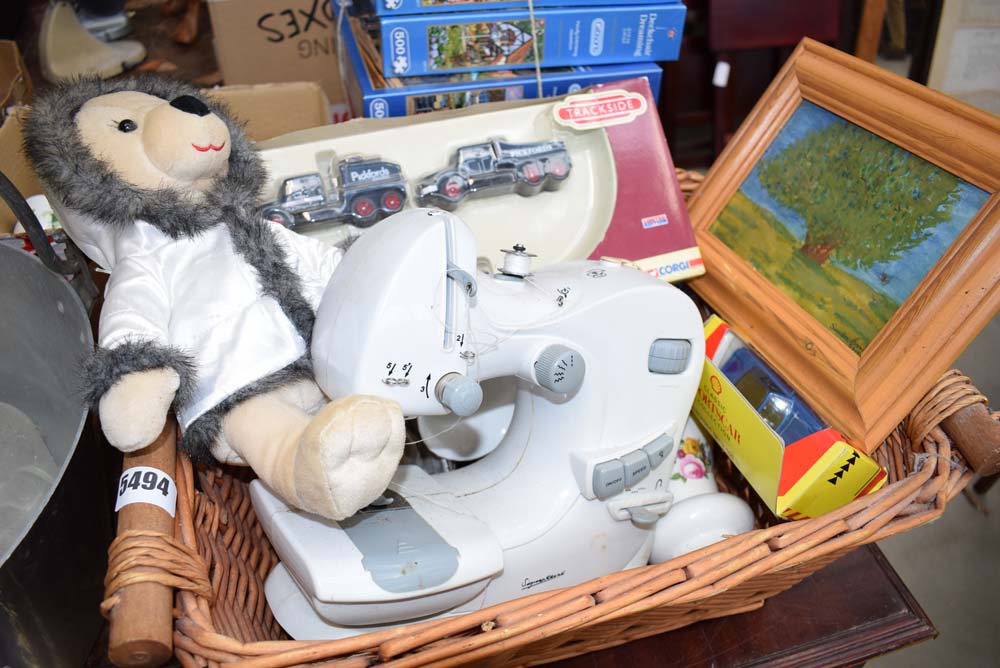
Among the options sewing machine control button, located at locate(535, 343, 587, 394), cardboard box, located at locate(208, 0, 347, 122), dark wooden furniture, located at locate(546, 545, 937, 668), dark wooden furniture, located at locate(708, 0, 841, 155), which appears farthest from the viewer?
dark wooden furniture, located at locate(708, 0, 841, 155)

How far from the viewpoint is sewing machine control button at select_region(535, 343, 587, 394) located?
1.84ft

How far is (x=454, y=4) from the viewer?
81 centimetres

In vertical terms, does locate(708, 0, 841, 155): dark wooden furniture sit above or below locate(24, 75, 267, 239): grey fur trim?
below

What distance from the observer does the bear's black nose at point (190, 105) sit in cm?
58

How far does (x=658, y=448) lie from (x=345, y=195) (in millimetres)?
357

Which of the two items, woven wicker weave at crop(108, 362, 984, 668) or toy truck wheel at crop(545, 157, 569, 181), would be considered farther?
toy truck wheel at crop(545, 157, 569, 181)

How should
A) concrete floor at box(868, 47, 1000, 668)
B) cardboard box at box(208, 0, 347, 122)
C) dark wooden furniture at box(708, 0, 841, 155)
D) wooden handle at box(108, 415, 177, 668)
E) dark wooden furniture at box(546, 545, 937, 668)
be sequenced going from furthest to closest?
dark wooden furniture at box(708, 0, 841, 155) → cardboard box at box(208, 0, 347, 122) → concrete floor at box(868, 47, 1000, 668) → dark wooden furniture at box(546, 545, 937, 668) → wooden handle at box(108, 415, 177, 668)

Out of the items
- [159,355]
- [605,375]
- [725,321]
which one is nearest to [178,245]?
[159,355]

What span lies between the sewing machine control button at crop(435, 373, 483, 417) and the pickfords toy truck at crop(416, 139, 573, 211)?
312 millimetres

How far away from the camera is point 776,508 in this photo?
661 mm

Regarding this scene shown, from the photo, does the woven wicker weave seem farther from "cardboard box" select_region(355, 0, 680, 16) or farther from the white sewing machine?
"cardboard box" select_region(355, 0, 680, 16)

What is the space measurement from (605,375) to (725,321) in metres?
0.24

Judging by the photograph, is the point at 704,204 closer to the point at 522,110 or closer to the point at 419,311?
the point at 522,110

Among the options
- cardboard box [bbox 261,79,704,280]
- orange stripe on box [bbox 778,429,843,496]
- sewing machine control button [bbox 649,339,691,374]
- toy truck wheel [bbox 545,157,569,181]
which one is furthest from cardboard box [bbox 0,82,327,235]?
orange stripe on box [bbox 778,429,843,496]
